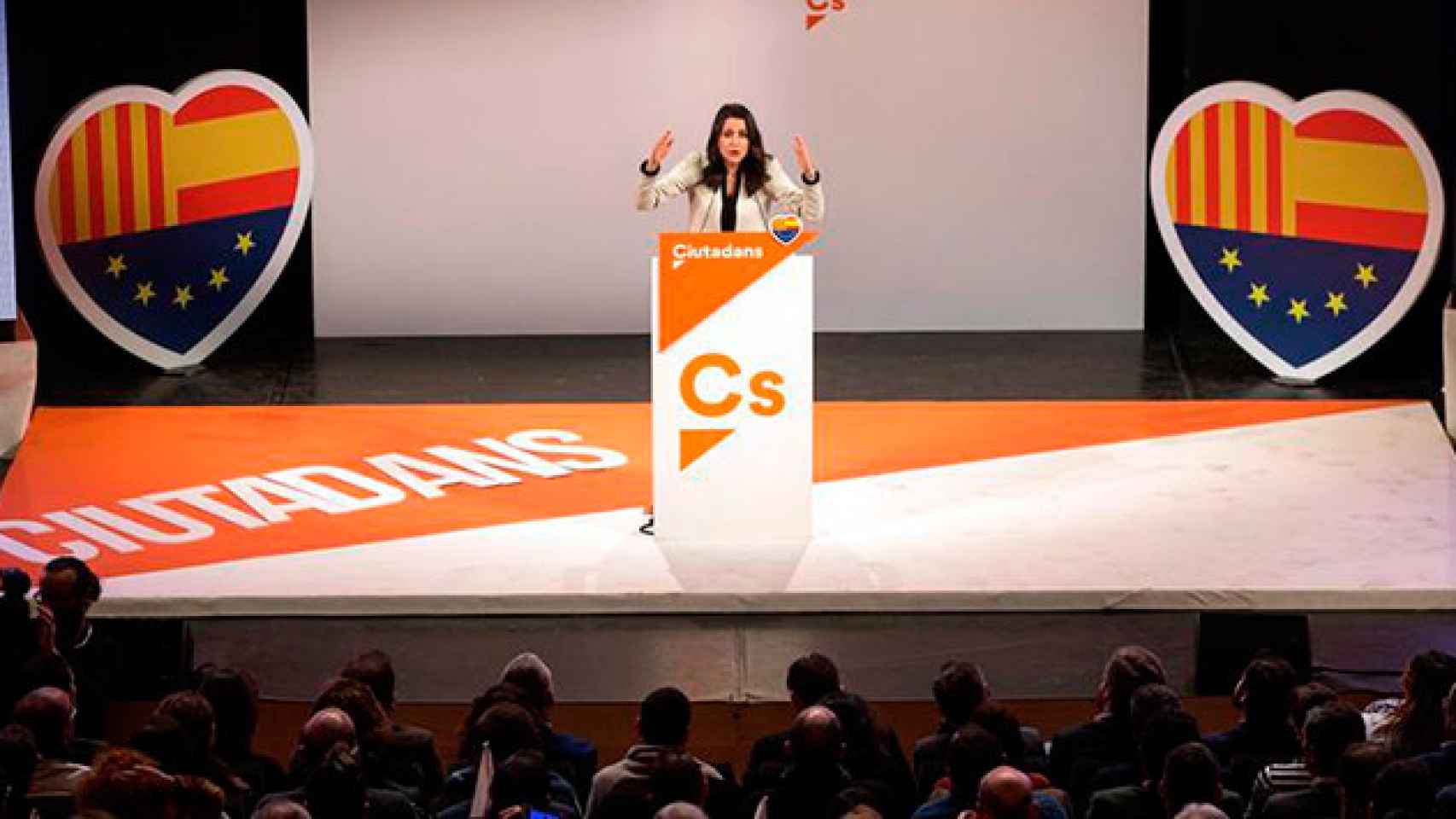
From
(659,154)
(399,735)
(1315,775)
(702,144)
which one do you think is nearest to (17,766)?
(399,735)

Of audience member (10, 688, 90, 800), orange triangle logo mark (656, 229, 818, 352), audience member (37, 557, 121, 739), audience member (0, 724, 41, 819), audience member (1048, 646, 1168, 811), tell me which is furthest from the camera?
orange triangle logo mark (656, 229, 818, 352)

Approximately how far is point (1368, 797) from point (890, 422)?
5148mm

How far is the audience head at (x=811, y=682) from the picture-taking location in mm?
6277

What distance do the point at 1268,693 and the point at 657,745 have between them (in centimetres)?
134

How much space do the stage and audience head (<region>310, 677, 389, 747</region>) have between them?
5.69 feet

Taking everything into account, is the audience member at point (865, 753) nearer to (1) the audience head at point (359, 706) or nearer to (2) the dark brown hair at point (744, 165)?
(1) the audience head at point (359, 706)

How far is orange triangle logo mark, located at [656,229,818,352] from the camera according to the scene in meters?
8.30

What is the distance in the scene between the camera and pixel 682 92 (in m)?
12.1

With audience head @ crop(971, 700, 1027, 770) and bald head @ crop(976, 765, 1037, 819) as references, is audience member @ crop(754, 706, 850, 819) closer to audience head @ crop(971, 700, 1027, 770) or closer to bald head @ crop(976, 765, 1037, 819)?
audience head @ crop(971, 700, 1027, 770)

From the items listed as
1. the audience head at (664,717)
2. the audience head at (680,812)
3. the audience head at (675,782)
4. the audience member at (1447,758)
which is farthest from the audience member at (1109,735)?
the audience head at (680,812)

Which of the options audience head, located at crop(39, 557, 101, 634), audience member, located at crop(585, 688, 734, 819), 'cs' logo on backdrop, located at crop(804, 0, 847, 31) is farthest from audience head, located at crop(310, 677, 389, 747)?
'cs' logo on backdrop, located at crop(804, 0, 847, 31)

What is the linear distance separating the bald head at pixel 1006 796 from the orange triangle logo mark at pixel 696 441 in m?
3.43

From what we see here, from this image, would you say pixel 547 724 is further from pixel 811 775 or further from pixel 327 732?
pixel 811 775

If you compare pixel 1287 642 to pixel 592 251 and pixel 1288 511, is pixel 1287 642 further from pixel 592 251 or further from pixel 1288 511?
pixel 592 251
